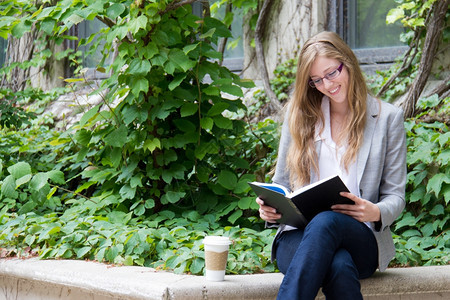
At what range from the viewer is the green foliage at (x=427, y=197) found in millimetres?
3562

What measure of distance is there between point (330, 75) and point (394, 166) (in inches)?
18.3

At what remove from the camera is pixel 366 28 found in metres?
6.18

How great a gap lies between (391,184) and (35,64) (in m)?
5.88

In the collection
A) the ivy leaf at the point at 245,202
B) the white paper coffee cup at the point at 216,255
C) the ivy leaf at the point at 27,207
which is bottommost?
the ivy leaf at the point at 27,207

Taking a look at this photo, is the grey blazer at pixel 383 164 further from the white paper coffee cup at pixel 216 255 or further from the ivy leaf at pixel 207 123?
the ivy leaf at pixel 207 123

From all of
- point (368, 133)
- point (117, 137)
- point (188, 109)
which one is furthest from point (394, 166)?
point (117, 137)

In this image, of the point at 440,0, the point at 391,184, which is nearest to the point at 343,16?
the point at 440,0

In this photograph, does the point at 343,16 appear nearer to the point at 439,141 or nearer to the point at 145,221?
the point at 439,141

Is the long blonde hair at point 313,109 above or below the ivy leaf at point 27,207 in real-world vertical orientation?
above

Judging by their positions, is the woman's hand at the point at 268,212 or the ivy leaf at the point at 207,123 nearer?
the woman's hand at the point at 268,212

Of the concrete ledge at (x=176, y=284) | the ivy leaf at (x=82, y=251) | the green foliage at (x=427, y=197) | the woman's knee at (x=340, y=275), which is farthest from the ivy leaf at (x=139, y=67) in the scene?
the woman's knee at (x=340, y=275)

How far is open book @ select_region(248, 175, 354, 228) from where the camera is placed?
244 cm

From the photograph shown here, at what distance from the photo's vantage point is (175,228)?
3504 millimetres

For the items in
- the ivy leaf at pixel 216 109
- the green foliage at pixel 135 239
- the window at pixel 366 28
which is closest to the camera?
the green foliage at pixel 135 239
